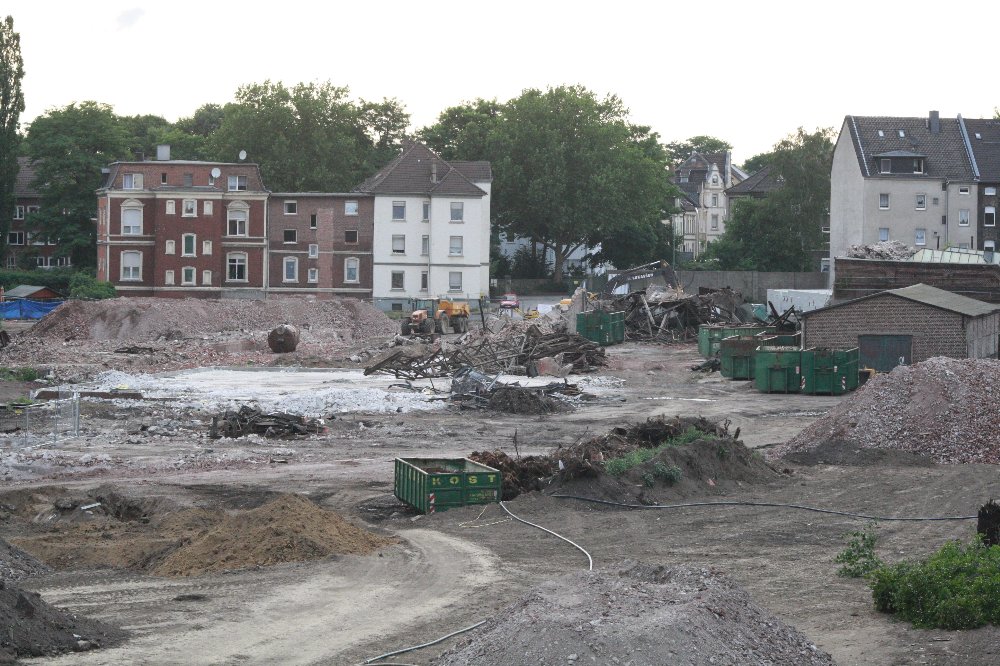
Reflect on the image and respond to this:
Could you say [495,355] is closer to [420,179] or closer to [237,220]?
[420,179]

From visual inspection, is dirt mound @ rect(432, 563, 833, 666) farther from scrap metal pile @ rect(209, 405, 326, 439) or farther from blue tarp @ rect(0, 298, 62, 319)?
blue tarp @ rect(0, 298, 62, 319)

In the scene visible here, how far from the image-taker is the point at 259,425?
28.8m

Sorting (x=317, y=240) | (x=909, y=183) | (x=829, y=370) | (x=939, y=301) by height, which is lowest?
(x=829, y=370)

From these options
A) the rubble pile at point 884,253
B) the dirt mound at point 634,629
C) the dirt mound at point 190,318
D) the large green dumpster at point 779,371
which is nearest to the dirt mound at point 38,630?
the dirt mound at point 634,629

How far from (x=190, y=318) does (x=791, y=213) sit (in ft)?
157

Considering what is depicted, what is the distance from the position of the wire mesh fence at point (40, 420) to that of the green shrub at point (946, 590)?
20214mm

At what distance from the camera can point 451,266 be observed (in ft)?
266

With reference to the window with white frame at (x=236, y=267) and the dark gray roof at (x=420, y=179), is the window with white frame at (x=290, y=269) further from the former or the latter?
the dark gray roof at (x=420, y=179)

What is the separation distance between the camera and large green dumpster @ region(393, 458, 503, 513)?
19156mm

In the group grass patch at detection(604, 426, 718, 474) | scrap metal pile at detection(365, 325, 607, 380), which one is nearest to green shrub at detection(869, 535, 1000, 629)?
grass patch at detection(604, 426, 718, 474)

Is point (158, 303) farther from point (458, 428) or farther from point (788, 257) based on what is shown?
point (788, 257)

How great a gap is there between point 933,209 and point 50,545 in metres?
72.3

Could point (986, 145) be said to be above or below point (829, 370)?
above

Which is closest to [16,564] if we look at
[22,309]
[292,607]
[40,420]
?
[292,607]
